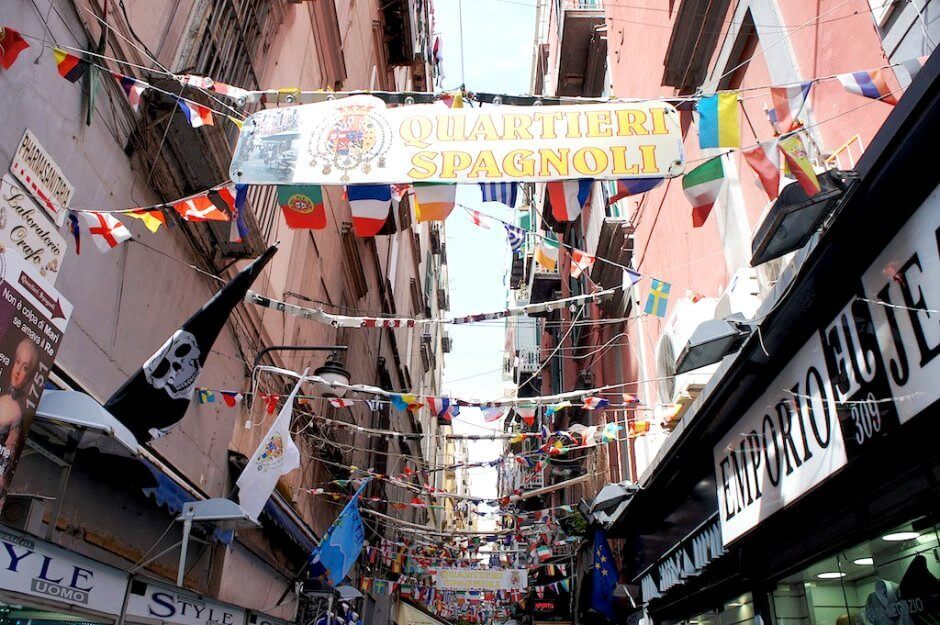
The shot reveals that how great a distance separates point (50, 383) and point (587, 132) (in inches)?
172

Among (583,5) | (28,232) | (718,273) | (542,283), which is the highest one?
(583,5)

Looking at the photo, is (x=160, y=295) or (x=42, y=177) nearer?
(x=42, y=177)

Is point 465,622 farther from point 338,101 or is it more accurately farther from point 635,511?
point 338,101

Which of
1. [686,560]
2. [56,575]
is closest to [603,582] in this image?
[686,560]

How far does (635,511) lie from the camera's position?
10.4 m

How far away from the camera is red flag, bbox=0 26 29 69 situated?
4070mm

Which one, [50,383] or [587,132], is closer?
[50,383]

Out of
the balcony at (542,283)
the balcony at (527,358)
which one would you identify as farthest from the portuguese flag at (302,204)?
the balcony at (527,358)

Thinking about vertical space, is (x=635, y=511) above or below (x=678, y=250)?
below

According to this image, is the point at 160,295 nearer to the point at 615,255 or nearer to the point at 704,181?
the point at 704,181

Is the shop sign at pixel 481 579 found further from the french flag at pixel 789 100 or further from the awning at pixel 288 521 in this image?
the french flag at pixel 789 100

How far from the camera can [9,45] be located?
4113mm

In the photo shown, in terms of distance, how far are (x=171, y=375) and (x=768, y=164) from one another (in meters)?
4.96

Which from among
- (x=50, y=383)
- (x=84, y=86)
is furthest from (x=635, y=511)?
(x=84, y=86)
